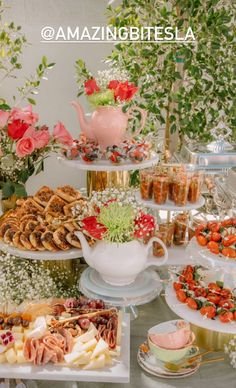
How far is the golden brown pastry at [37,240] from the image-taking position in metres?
1.86

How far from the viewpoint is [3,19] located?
11.9 feet

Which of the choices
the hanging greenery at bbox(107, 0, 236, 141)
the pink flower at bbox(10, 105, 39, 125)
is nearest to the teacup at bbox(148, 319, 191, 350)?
the pink flower at bbox(10, 105, 39, 125)

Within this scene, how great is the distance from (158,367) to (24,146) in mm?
1004

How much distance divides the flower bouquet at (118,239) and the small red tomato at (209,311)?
0.28 m

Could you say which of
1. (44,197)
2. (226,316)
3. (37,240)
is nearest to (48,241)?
(37,240)

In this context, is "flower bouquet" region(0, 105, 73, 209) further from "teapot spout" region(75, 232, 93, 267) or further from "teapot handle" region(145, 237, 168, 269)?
"teapot handle" region(145, 237, 168, 269)

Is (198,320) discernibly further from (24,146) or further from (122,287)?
(24,146)

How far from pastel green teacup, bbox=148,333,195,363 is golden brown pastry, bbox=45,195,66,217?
0.71m

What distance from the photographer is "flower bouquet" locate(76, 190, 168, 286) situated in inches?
68.5

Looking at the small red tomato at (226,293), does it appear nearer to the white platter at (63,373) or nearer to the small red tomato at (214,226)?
the small red tomato at (214,226)

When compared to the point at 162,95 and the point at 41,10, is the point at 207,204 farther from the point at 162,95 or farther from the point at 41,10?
the point at 41,10

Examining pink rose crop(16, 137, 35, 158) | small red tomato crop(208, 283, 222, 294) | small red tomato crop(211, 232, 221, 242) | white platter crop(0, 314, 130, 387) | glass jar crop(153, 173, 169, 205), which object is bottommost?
white platter crop(0, 314, 130, 387)

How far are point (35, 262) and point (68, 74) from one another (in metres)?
2.07

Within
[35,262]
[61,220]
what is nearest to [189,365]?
[61,220]
